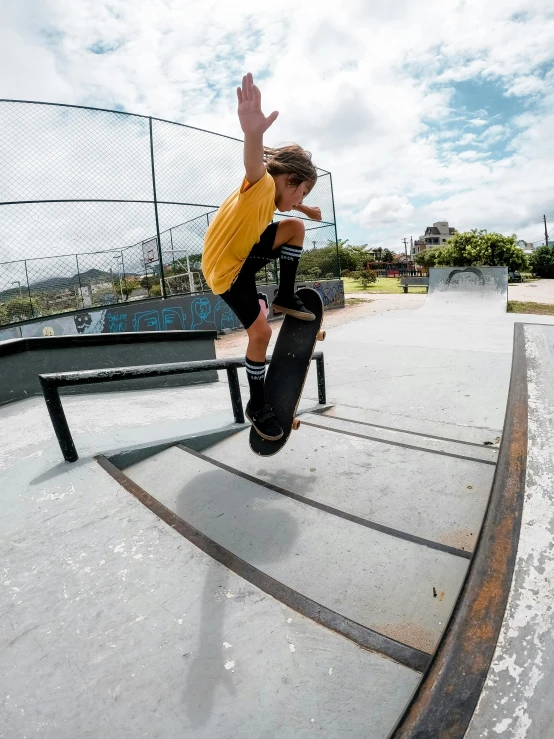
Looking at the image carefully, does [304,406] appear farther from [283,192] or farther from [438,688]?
[438,688]

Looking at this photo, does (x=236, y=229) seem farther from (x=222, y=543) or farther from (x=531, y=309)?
(x=531, y=309)

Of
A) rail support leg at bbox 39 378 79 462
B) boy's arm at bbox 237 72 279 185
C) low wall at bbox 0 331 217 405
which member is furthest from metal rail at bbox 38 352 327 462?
low wall at bbox 0 331 217 405

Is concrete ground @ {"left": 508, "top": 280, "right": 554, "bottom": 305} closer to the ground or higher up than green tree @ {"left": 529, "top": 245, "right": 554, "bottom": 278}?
closer to the ground

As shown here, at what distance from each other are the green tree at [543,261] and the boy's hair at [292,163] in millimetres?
46693

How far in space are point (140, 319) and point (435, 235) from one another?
114 metres

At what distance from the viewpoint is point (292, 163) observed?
194cm

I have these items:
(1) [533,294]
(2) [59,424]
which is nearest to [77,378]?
(2) [59,424]

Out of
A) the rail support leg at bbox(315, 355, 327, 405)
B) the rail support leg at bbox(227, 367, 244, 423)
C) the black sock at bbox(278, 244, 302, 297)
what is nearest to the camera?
the black sock at bbox(278, 244, 302, 297)

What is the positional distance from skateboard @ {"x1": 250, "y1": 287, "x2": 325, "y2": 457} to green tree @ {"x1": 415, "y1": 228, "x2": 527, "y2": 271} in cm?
3592

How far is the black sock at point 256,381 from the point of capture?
2.15m

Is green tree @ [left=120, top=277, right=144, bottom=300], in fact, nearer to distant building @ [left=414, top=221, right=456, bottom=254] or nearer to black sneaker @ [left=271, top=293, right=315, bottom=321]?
black sneaker @ [left=271, top=293, right=315, bottom=321]

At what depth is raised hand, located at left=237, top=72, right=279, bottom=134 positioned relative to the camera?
1.51 metres

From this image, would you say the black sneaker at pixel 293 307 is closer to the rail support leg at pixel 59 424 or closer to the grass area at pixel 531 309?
the rail support leg at pixel 59 424

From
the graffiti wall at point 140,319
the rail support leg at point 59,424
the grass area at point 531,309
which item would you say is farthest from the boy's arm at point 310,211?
the grass area at point 531,309
